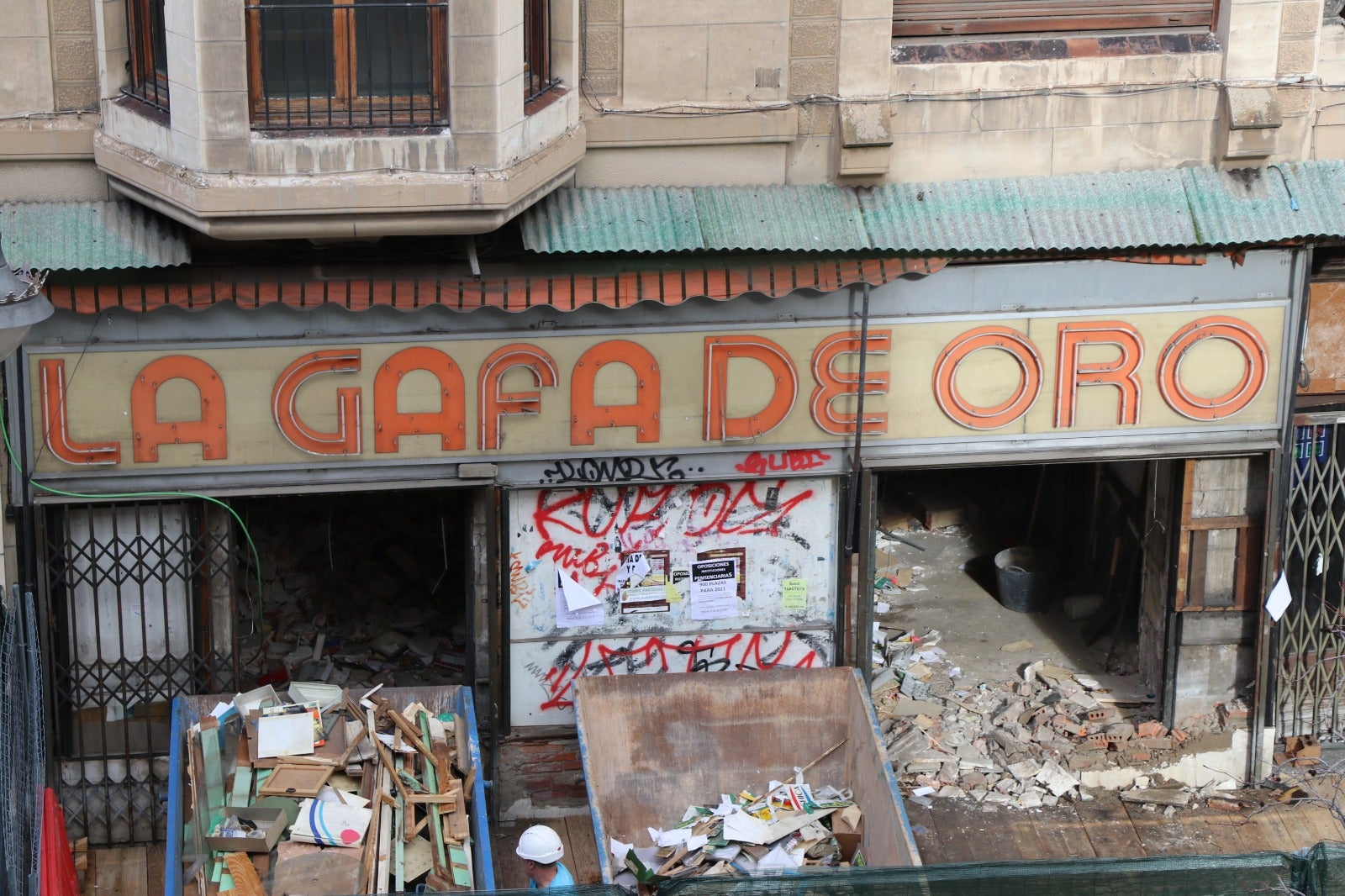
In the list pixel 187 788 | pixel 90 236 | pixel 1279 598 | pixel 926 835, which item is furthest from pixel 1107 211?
pixel 187 788

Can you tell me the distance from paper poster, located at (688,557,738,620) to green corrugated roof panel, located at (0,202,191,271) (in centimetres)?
408

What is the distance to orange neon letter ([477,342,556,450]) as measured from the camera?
1128 cm

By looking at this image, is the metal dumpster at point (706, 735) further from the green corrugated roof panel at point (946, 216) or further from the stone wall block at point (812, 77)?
the stone wall block at point (812, 77)

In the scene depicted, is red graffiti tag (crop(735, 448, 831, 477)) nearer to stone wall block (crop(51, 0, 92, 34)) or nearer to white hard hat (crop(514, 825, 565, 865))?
white hard hat (crop(514, 825, 565, 865))

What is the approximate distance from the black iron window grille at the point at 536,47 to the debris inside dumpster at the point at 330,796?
Answer: 4.00m

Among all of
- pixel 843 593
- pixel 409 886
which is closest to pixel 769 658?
pixel 843 593

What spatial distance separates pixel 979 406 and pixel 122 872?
260 inches

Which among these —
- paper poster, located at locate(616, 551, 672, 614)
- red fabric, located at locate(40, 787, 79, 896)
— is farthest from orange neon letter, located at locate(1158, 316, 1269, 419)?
red fabric, located at locate(40, 787, 79, 896)

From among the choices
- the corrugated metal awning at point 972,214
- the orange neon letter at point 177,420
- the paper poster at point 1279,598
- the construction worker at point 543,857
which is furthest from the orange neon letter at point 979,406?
the orange neon letter at point 177,420

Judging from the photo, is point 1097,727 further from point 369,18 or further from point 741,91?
point 369,18

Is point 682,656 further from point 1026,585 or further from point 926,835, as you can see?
point 1026,585

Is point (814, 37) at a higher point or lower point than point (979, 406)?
higher

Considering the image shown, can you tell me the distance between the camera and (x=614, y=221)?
11047 mm

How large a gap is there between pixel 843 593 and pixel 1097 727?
8.51 ft
